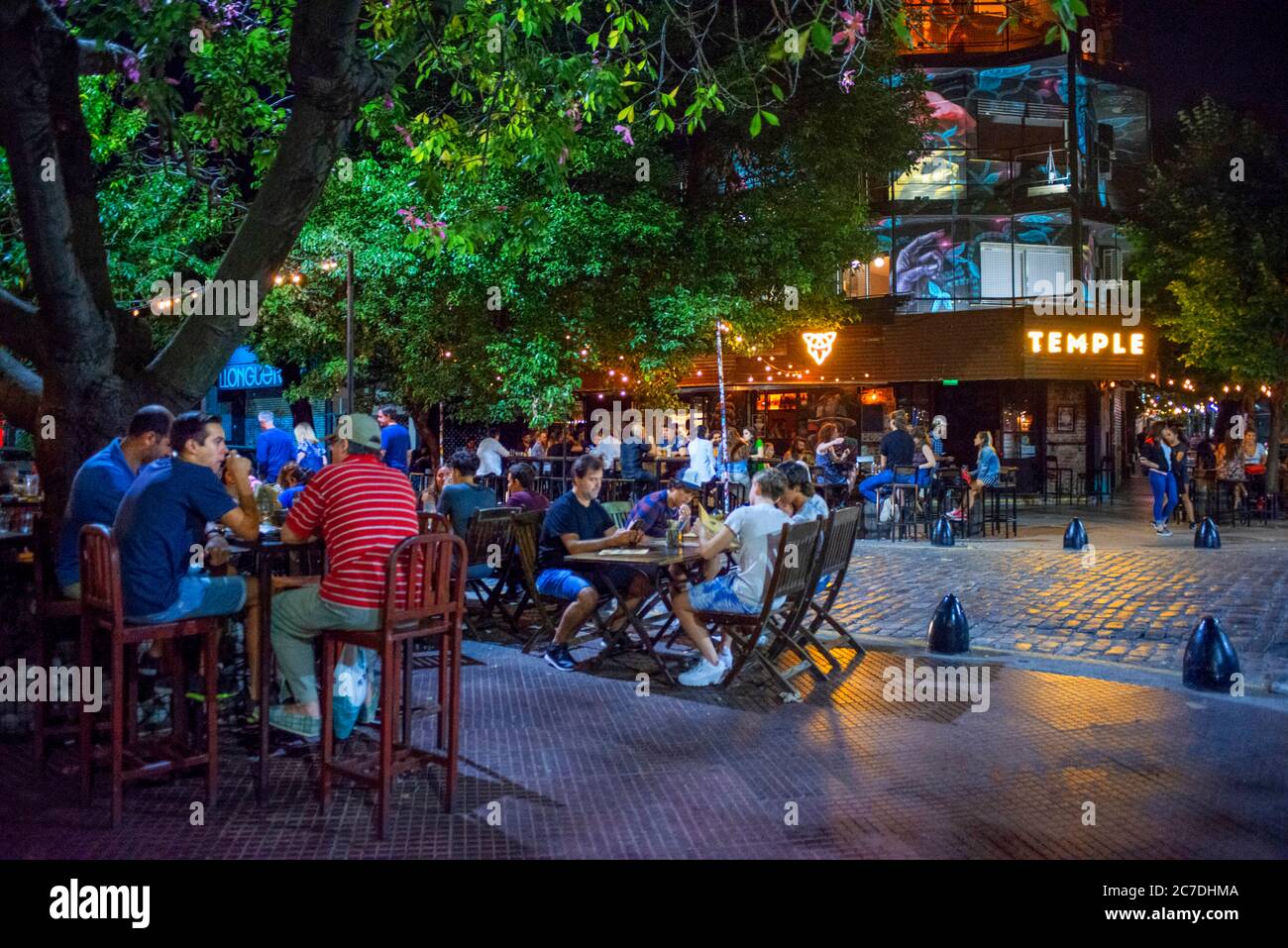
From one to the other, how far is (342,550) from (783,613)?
132 inches

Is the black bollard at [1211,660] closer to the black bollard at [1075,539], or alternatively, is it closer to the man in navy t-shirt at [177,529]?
the man in navy t-shirt at [177,529]

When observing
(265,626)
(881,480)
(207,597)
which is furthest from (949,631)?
(881,480)

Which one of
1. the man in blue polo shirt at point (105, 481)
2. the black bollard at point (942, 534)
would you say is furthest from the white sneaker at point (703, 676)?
the black bollard at point (942, 534)

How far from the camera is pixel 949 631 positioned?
7566mm

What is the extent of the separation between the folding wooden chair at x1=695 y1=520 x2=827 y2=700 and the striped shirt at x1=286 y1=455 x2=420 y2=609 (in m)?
2.42

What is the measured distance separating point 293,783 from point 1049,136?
25.7 m

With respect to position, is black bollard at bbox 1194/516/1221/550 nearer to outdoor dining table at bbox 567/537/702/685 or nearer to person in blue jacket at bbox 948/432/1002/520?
person in blue jacket at bbox 948/432/1002/520

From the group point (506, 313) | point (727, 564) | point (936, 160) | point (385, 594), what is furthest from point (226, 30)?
point (936, 160)

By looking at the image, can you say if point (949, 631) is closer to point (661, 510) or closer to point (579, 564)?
point (661, 510)

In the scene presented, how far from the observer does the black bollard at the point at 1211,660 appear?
21.1ft

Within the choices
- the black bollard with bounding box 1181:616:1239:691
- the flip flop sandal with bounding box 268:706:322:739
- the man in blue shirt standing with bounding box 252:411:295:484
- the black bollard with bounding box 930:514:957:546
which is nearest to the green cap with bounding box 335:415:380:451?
the flip flop sandal with bounding box 268:706:322:739

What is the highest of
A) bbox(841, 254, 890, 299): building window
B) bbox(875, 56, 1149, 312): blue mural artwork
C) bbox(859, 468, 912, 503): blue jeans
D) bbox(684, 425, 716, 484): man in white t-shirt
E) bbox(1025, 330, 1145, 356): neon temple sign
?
bbox(875, 56, 1149, 312): blue mural artwork

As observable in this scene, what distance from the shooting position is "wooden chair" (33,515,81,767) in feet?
Result: 16.2

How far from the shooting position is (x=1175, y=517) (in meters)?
19.2
